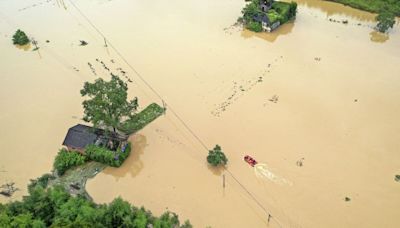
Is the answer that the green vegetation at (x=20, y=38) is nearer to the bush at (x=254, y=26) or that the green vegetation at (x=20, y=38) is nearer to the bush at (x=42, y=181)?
the bush at (x=42, y=181)

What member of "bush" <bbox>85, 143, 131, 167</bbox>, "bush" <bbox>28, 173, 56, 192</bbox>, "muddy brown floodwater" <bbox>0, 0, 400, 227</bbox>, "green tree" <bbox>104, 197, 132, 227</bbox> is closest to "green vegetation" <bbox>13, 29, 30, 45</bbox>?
"muddy brown floodwater" <bbox>0, 0, 400, 227</bbox>

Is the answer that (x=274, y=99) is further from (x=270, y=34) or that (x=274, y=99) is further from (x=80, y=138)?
(x=80, y=138)

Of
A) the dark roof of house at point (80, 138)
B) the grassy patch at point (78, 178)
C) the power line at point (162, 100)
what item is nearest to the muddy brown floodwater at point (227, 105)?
the power line at point (162, 100)

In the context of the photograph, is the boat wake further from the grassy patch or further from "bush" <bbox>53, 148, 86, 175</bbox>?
"bush" <bbox>53, 148, 86, 175</bbox>

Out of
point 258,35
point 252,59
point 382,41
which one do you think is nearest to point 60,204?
point 252,59

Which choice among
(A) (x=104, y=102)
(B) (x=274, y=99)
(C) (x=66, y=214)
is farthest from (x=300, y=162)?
(C) (x=66, y=214)

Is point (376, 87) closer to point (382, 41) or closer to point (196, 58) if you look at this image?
point (382, 41)
